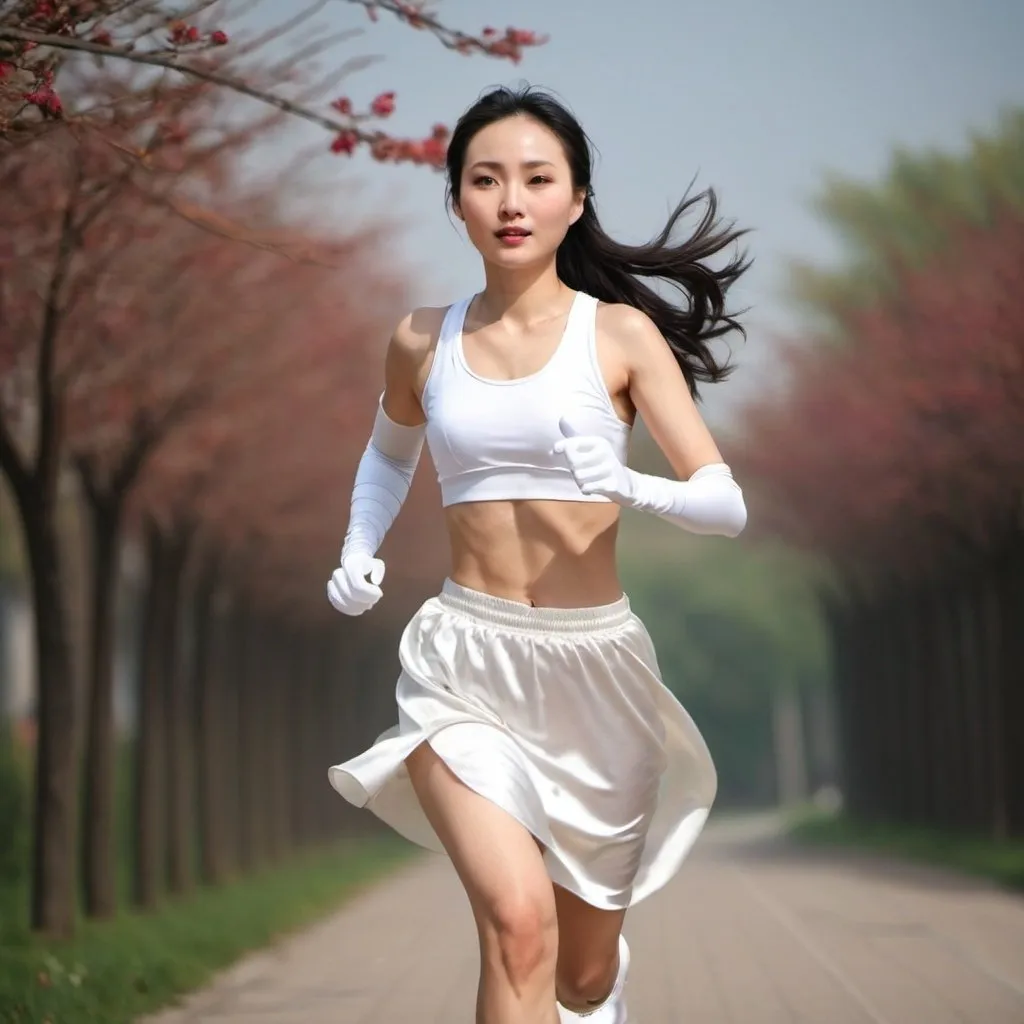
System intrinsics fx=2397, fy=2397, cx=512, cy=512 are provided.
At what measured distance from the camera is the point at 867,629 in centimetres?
3459

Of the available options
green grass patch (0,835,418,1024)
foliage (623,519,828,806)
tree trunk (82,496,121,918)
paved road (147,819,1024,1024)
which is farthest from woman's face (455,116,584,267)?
foliage (623,519,828,806)

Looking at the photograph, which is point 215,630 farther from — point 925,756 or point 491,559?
point 491,559

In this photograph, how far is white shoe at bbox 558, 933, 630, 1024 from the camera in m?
5.51

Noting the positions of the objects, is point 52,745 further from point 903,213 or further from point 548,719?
point 903,213

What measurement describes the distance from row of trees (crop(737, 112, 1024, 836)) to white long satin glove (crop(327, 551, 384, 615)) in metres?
14.6

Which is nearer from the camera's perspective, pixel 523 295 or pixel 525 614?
pixel 525 614

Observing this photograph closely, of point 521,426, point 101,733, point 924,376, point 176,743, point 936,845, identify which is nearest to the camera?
point 521,426

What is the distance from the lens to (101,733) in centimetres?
1493

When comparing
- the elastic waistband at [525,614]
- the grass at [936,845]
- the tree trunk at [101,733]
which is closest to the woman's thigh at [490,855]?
the elastic waistband at [525,614]

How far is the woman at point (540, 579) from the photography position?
16.6ft

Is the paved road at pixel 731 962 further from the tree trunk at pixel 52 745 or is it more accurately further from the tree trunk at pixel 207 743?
the tree trunk at pixel 207 743

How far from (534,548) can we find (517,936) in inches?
35.7

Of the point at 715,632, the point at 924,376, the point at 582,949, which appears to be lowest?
the point at 715,632

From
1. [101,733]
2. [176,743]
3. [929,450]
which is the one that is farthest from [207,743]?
[929,450]
